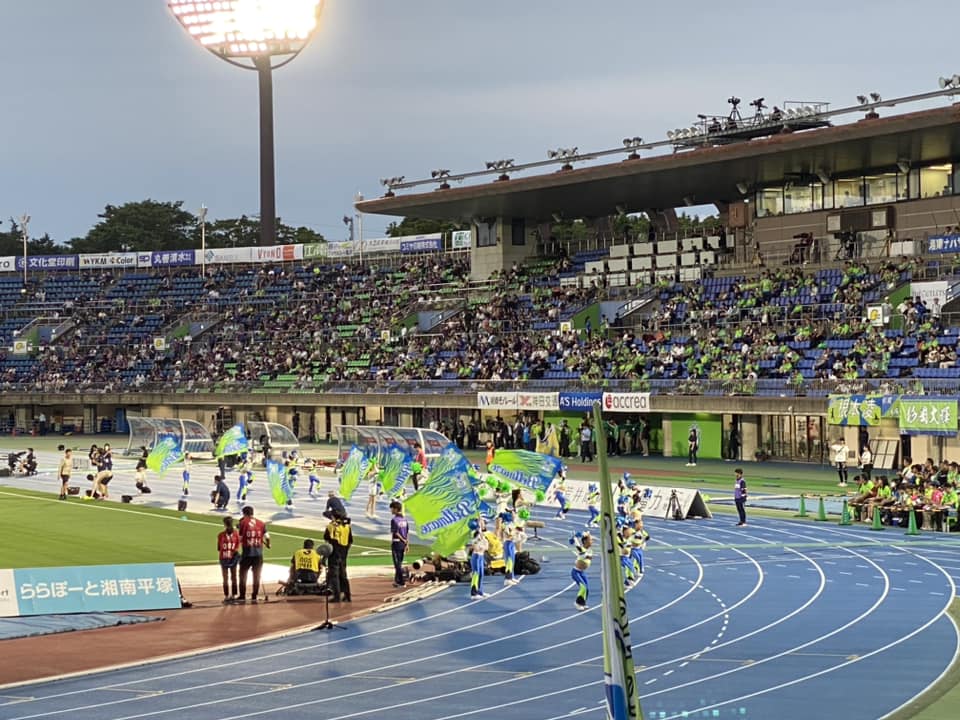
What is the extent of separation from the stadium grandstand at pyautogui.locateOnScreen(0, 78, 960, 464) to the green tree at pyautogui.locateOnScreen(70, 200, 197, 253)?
50.9 meters

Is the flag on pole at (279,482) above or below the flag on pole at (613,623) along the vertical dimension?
below

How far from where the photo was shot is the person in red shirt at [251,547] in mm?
23922

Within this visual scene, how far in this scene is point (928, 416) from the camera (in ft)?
136

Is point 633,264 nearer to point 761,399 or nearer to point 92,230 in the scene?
point 761,399

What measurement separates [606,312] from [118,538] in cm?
3454

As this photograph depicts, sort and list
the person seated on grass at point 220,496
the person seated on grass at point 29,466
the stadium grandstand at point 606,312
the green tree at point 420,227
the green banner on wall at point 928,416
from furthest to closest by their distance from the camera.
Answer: the green tree at point 420,227 < the person seated on grass at point 29,466 < the stadium grandstand at point 606,312 < the green banner on wall at point 928,416 < the person seated on grass at point 220,496

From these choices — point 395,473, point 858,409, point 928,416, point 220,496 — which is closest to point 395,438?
point 220,496

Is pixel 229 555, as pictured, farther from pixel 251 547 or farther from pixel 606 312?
pixel 606 312

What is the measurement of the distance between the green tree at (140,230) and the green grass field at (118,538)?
10273 cm

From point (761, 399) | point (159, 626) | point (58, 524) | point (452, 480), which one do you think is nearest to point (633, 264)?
point (761, 399)

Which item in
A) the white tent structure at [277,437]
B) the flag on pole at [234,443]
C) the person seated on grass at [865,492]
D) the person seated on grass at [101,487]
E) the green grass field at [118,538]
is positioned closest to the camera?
the green grass field at [118,538]

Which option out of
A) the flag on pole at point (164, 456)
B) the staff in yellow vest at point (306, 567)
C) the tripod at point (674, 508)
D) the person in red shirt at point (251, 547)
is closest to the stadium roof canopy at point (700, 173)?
the tripod at point (674, 508)

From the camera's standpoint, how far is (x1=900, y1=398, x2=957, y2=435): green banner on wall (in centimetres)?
4069

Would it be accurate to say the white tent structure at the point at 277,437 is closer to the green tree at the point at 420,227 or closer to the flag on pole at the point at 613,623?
the flag on pole at the point at 613,623
